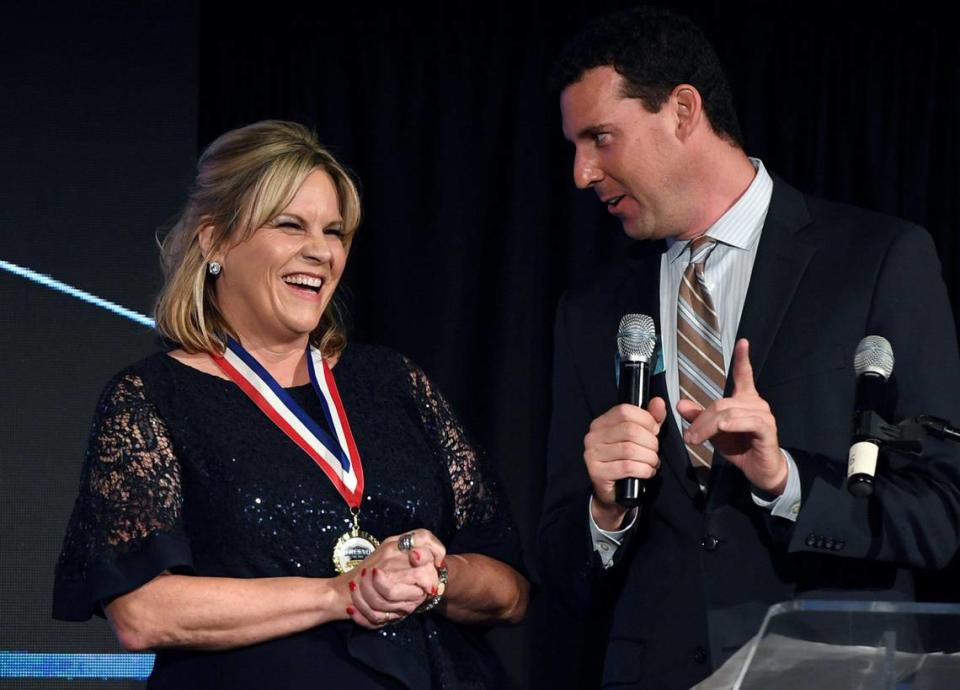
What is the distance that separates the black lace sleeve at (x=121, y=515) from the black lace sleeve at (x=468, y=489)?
1.82 ft

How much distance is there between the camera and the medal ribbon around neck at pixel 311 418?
2.47 metres

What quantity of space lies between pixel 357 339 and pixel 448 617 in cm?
168

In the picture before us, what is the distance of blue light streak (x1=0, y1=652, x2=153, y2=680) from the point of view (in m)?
3.39

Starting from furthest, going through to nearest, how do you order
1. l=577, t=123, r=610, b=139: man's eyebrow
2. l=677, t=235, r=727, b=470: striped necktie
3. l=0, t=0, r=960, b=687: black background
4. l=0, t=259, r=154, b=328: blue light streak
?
1. l=0, t=0, r=960, b=687: black background
2. l=0, t=259, r=154, b=328: blue light streak
3. l=577, t=123, r=610, b=139: man's eyebrow
4. l=677, t=235, r=727, b=470: striped necktie

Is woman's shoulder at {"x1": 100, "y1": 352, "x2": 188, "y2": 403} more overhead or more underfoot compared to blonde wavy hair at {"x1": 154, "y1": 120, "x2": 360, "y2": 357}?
more underfoot

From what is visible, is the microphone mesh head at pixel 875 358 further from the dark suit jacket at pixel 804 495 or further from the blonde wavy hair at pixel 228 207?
the blonde wavy hair at pixel 228 207

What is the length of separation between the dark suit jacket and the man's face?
21 centimetres

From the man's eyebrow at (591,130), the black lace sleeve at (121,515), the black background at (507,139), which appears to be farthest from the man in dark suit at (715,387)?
the black background at (507,139)

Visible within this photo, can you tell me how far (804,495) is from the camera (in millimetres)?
2105

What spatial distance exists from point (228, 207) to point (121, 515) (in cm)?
68

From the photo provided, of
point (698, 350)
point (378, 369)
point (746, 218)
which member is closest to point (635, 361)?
point (698, 350)

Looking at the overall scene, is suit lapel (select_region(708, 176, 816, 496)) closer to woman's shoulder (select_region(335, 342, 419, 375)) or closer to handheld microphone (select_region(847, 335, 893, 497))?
handheld microphone (select_region(847, 335, 893, 497))

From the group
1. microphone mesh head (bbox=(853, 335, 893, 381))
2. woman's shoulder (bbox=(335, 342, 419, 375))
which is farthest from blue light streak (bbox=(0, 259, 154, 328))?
microphone mesh head (bbox=(853, 335, 893, 381))

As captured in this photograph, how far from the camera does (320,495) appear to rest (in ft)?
7.97
